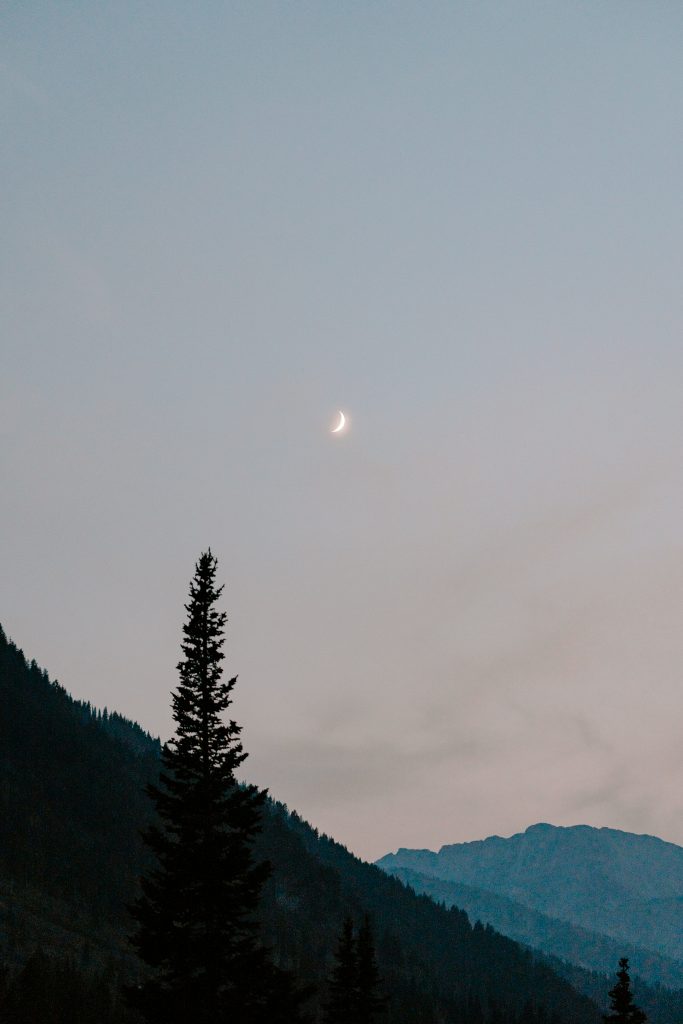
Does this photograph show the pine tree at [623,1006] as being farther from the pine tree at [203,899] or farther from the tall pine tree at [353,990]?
the pine tree at [203,899]

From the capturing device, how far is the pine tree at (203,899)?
31500 millimetres

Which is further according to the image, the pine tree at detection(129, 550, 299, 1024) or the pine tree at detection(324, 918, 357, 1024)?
the pine tree at detection(324, 918, 357, 1024)

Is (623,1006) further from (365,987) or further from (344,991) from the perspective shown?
(344,991)

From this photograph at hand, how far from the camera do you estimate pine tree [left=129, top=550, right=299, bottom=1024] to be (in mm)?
31500

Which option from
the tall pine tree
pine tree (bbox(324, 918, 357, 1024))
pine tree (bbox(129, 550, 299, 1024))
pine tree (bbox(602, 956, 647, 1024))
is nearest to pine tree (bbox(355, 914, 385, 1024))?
the tall pine tree

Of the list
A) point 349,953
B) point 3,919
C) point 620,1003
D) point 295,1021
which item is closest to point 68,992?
point 3,919

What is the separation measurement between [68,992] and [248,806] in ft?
382

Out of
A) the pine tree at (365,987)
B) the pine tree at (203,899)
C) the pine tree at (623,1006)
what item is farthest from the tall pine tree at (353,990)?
the pine tree at (203,899)

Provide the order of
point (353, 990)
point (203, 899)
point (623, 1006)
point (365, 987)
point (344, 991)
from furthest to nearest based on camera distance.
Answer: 1. point (353, 990)
2. point (344, 991)
3. point (365, 987)
4. point (623, 1006)
5. point (203, 899)

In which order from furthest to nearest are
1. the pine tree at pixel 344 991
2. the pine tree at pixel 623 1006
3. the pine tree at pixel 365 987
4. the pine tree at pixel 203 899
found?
the pine tree at pixel 365 987
the pine tree at pixel 344 991
the pine tree at pixel 623 1006
the pine tree at pixel 203 899

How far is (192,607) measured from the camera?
35.7 metres

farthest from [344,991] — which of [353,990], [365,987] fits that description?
[365,987]

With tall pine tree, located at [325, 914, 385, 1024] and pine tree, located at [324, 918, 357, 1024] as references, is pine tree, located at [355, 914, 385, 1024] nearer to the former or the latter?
tall pine tree, located at [325, 914, 385, 1024]

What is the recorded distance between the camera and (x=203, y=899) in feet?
106
